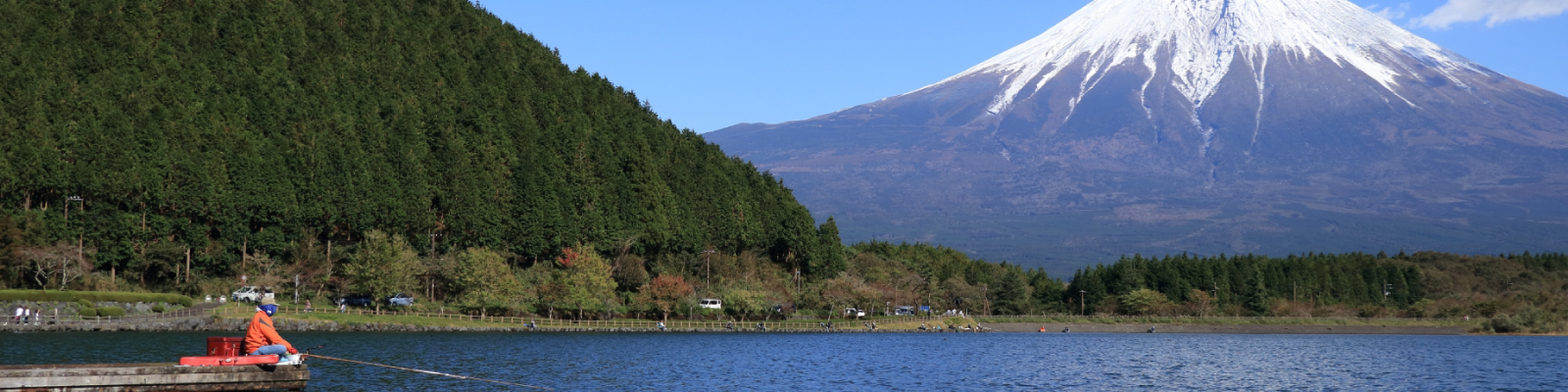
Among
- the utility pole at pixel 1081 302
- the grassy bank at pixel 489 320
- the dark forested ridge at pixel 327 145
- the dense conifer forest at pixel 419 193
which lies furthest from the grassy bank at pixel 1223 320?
the dark forested ridge at pixel 327 145

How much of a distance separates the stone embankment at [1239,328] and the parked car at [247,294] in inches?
2784

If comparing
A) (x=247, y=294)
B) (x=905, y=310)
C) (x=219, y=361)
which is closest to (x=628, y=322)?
(x=247, y=294)

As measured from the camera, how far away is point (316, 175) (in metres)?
95.6

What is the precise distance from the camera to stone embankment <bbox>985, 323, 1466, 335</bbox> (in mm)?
132625

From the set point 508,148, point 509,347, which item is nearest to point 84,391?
point 509,347

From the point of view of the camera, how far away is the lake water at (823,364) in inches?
1839

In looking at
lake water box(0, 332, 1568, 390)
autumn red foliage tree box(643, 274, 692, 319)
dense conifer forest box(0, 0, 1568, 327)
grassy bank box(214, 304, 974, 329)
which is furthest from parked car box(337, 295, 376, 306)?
autumn red foliage tree box(643, 274, 692, 319)

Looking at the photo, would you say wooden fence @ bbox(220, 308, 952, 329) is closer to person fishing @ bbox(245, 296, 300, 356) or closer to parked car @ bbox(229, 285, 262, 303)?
parked car @ bbox(229, 285, 262, 303)

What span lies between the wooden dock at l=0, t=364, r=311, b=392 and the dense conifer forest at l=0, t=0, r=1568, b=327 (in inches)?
2097

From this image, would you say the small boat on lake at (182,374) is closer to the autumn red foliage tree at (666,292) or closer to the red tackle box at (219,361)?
the red tackle box at (219,361)

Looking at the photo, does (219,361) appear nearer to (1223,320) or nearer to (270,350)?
(270,350)

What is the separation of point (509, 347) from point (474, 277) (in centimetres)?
3051

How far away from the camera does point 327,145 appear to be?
9950cm

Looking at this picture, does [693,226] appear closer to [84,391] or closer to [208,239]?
[208,239]
